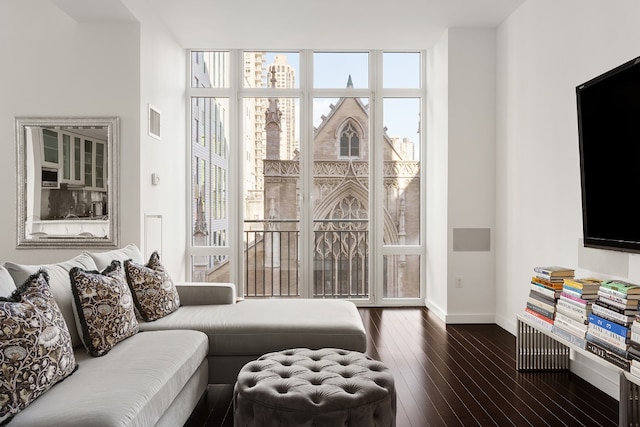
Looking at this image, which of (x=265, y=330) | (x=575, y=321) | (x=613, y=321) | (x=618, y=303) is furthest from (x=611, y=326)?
(x=265, y=330)

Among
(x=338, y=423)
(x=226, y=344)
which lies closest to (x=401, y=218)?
(x=226, y=344)

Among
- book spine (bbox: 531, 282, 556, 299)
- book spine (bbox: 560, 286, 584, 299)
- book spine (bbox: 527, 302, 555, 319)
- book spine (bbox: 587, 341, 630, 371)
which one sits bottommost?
book spine (bbox: 587, 341, 630, 371)

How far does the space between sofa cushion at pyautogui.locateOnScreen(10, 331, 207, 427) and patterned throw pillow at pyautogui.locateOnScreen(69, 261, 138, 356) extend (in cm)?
A: 6

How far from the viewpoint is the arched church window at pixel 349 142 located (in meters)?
5.72

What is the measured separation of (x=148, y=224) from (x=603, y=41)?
3.88m

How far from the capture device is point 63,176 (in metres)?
4.07

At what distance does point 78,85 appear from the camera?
161 inches

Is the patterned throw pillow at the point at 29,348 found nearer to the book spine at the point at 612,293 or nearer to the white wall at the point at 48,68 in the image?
the white wall at the point at 48,68

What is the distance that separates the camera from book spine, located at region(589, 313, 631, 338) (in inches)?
93.5

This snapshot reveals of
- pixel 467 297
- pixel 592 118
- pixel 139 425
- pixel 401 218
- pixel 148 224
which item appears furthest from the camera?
pixel 401 218

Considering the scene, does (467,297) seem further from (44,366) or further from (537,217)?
(44,366)

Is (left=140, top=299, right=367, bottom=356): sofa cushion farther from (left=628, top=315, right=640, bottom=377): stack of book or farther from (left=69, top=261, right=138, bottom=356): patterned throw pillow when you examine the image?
(left=628, top=315, right=640, bottom=377): stack of book

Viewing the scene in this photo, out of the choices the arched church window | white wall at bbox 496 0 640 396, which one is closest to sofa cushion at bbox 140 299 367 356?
white wall at bbox 496 0 640 396

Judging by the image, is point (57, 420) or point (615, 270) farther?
point (615, 270)
